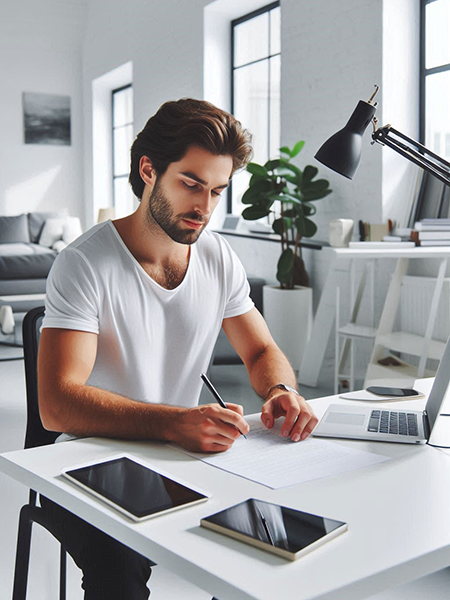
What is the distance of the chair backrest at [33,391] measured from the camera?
152 cm

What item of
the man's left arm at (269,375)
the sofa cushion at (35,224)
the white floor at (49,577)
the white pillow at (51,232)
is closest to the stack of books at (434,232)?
the white floor at (49,577)

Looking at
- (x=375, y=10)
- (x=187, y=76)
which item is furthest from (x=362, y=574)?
(x=187, y=76)

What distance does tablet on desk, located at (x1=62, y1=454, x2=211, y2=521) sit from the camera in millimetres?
917

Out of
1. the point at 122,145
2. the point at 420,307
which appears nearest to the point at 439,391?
the point at 420,307

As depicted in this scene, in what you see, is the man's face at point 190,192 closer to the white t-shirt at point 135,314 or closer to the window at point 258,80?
the white t-shirt at point 135,314

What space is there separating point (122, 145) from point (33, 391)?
833cm

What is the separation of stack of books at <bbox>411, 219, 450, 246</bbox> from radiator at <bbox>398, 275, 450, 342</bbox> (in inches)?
8.7

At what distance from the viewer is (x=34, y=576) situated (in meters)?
2.03

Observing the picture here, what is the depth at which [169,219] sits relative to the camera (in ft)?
5.06

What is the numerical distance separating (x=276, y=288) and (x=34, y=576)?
294cm

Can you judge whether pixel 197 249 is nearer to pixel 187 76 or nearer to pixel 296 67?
pixel 296 67

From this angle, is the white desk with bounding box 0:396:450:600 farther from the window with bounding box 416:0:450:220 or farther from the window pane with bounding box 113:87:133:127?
the window pane with bounding box 113:87:133:127

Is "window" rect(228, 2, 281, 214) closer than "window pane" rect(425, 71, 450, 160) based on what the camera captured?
No

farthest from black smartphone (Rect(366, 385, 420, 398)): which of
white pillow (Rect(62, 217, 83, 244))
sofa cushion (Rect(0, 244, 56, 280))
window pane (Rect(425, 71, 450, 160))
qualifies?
white pillow (Rect(62, 217, 83, 244))
